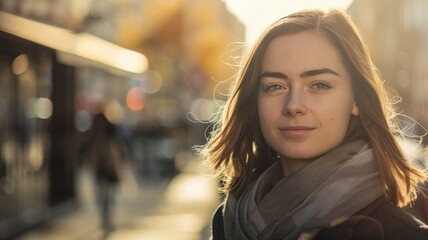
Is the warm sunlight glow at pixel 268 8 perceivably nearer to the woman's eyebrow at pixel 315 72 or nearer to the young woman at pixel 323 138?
the young woman at pixel 323 138

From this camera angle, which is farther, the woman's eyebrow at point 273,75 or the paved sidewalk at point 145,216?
the paved sidewalk at point 145,216

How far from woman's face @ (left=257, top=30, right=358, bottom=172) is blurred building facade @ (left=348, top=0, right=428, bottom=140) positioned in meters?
44.5

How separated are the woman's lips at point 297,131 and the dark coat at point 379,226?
265mm

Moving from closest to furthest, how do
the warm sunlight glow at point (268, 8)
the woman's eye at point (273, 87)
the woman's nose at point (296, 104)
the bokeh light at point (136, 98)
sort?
the woman's nose at point (296, 104) → the woman's eye at point (273, 87) → the warm sunlight glow at point (268, 8) → the bokeh light at point (136, 98)

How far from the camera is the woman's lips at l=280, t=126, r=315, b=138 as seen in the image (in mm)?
2475

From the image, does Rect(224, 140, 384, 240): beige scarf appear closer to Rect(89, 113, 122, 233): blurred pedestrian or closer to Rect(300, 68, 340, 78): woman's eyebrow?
Rect(300, 68, 340, 78): woman's eyebrow

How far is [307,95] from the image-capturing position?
8.09ft

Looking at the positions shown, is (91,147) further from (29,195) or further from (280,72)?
(280,72)

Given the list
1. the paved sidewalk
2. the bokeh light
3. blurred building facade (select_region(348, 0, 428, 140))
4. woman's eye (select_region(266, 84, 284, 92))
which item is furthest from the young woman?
blurred building facade (select_region(348, 0, 428, 140))

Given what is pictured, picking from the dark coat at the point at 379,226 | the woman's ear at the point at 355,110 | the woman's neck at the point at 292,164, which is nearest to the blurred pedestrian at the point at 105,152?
the woman's neck at the point at 292,164

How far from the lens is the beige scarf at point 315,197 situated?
2.35 meters

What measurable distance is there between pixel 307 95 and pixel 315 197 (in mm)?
274

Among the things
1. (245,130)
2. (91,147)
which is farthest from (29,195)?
(245,130)

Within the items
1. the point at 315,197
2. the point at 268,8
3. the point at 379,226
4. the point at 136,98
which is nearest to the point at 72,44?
the point at 268,8
